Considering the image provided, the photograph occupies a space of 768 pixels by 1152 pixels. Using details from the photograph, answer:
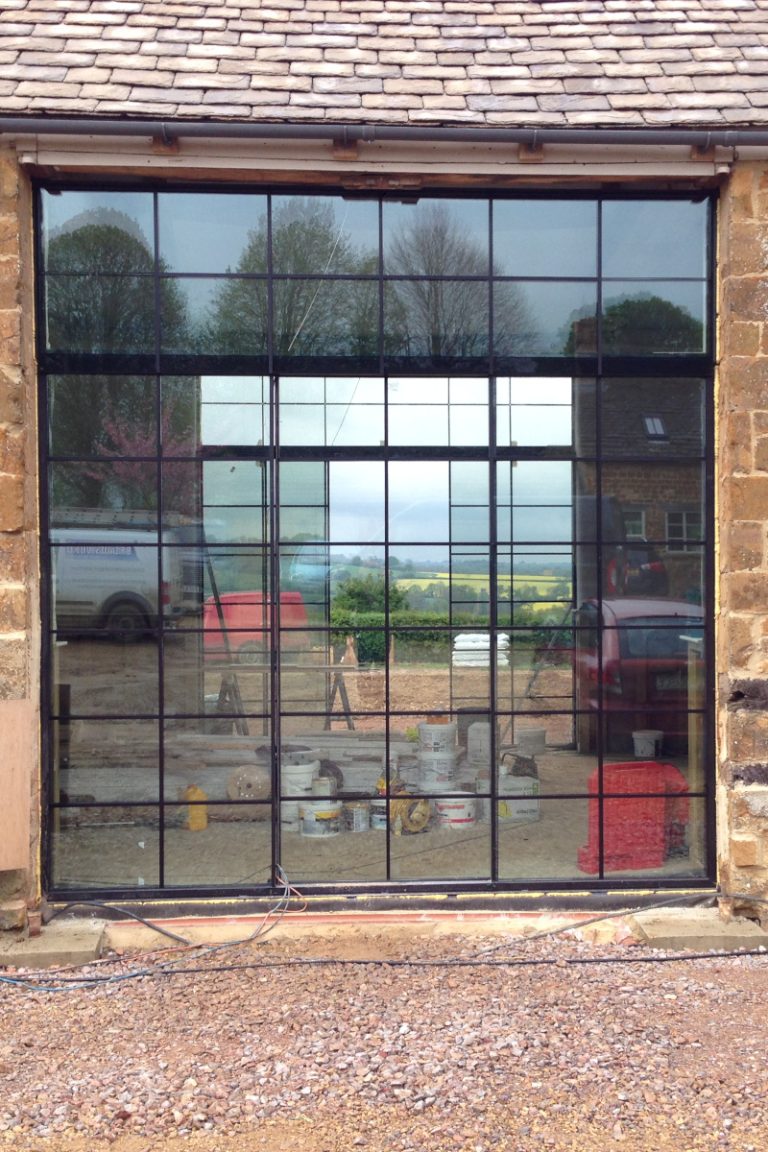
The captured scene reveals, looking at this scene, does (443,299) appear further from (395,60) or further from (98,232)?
(98,232)

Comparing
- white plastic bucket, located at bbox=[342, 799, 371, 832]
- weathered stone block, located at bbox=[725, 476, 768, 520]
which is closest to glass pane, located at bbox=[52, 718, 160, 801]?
white plastic bucket, located at bbox=[342, 799, 371, 832]

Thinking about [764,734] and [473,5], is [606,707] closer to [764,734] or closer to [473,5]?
[764,734]

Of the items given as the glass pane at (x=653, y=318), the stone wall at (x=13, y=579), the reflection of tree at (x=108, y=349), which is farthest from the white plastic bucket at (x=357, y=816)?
the glass pane at (x=653, y=318)

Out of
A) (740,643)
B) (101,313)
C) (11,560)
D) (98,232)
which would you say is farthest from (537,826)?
(98,232)

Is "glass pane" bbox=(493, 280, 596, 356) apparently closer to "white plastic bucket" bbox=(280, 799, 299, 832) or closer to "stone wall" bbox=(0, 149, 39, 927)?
"stone wall" bbox=(0, 149, 39, 927)

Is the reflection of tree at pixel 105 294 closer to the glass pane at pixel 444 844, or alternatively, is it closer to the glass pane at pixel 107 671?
the glass pane at pixel 107 671

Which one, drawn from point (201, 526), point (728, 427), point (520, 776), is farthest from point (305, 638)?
point (728, 427)

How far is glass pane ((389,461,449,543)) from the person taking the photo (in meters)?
5.80

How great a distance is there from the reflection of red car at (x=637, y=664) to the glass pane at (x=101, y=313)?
2924mm

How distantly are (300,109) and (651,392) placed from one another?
2392 mm

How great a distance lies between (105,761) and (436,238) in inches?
135

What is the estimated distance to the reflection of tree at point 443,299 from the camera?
568cm

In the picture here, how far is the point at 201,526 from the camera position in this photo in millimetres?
5645

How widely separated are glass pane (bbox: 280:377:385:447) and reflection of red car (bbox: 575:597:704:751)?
164cm
